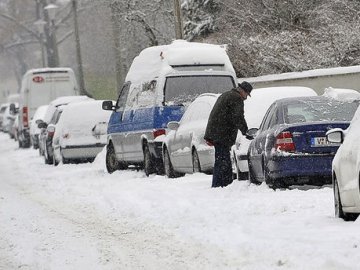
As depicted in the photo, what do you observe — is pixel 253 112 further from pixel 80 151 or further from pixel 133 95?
pixel 80 151

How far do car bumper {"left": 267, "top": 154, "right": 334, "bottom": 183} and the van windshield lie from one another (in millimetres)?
6355

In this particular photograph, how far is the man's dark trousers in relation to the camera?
17281mm

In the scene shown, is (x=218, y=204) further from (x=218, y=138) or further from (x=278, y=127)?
(x=218, y=138)

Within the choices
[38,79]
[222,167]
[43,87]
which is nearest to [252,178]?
[222,167]

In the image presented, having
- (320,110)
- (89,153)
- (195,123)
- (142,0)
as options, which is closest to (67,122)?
(89,153)

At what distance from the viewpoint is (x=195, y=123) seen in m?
19.8

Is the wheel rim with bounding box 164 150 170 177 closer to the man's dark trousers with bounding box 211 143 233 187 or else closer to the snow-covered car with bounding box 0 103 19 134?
the man's dark trousers with bounding box 211 143 233 187

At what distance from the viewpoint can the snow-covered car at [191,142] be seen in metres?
19.2

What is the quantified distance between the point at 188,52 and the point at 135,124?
1.81m

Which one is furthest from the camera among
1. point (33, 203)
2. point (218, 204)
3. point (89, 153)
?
point (89, 153)

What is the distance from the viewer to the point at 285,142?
49.9 ft

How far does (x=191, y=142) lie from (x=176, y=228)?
25.3 feet

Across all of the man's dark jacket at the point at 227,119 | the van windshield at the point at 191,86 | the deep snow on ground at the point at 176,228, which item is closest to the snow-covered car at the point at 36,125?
the van windshield at the point at 191,86

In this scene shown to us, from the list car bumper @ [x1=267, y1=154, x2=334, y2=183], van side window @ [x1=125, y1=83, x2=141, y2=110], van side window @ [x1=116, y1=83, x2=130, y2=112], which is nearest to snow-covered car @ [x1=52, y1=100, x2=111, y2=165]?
van side window @ [x1=116, y1=83, x2=130, y2=112]
